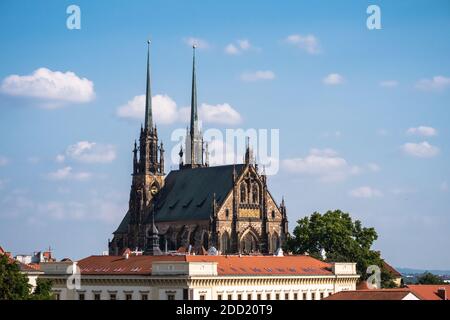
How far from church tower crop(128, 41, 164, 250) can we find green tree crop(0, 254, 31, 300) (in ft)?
219

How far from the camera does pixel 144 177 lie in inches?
5984

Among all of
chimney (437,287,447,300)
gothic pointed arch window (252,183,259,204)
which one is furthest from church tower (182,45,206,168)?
chimney (437,287,447,300)

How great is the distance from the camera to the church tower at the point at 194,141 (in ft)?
525

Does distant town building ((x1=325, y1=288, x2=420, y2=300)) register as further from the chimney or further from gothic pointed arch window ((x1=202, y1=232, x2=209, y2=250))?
gothic pointed arch window ((x1=202, y1=232, x2=209, y2=250))

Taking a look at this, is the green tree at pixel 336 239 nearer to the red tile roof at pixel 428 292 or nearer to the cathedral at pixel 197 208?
the cathedral at pixel 197 208

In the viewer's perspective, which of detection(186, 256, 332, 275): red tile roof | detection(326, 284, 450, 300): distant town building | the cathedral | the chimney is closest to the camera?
detection(326, 284, 450, 300): distant town building

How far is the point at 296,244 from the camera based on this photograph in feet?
445

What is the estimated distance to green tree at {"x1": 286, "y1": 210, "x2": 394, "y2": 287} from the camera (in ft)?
432

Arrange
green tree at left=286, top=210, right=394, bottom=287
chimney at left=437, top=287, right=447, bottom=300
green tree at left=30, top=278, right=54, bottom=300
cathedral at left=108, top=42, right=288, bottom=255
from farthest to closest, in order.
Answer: cathedral at left=108, top=42, right=288, bottom=255 → green tree at left=286, top=210, right=394, bottom=287 → chimney at left=437, top=287, right=447, bottom=300 → green tree at left=30, top=278, right=54, bottom=300

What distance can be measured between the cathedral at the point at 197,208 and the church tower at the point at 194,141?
148 centimetres

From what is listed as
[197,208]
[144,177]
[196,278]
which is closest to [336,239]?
[197,208]

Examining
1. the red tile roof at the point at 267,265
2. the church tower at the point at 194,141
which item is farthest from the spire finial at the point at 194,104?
the red tile roof at the point at 267,265

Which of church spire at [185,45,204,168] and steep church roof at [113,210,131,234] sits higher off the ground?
church spire at [185,45,204,168]
